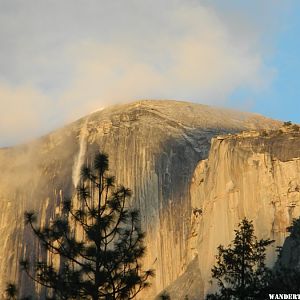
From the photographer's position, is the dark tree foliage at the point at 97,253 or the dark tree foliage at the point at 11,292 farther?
the dark tree foliage at the point at 97,253

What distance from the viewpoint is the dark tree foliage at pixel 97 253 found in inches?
765

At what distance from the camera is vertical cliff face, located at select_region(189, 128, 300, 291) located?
49250 mm

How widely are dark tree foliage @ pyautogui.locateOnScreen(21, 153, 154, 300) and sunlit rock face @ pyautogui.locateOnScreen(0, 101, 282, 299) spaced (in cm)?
3242

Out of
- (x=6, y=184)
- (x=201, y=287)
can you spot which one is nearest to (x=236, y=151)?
(x=201, y=287)

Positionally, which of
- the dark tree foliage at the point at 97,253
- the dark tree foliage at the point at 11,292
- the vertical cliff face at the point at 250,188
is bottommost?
the dark tree foliage at the point at 11,292

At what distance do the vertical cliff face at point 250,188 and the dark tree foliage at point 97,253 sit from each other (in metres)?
27.2

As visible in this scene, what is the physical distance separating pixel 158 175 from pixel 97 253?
5690cm

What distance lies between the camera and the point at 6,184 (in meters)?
88.5

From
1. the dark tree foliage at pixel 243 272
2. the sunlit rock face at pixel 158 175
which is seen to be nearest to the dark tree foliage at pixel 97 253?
the dark tree foliage at pixel 243 272

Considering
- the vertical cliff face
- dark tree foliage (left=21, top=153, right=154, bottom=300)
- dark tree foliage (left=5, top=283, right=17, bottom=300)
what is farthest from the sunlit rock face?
dark tree foliage (left=5, top=283, right=17, bottom=300)

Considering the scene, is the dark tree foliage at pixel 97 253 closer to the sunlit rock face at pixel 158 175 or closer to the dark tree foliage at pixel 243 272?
the dark tree foliage at pixel 243 272

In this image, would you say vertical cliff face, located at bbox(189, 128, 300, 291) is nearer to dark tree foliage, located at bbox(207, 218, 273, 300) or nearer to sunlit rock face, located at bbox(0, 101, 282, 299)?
sunlit rock face, located at bbox(0, 101, 282, 299)

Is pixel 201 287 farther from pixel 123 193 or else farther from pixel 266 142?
pixel 123 193

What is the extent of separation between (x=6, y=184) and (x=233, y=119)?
27607 mm
